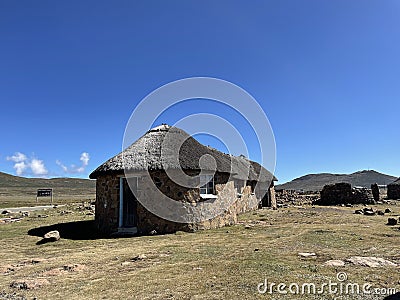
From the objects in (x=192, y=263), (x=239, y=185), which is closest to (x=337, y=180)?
(x=239, y=185)

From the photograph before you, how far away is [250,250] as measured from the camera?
966 centimetres

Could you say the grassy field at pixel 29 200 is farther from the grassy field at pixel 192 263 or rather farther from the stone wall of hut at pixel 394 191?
the stone wall of hut at pixel 394 191

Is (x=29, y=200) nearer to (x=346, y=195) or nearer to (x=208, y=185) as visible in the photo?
(x=346, y=195)

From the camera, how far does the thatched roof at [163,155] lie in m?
14.5

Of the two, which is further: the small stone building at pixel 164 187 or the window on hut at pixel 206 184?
the window on hut at pixel 206 184

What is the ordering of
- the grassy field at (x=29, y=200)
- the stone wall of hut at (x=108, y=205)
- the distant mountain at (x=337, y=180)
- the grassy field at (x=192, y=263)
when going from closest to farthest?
the grassy field at (x=192, y=263), the stone wall of hut at (x=108, y=205), the grassy field at (x=29, y=200), the distant mountain at (x=337, y=180)

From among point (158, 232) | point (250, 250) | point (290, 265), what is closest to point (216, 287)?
point (290, 265)

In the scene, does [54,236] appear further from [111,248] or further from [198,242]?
[198,242]

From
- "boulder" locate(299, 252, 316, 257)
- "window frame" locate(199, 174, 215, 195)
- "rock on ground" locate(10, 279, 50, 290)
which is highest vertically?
"window frame" locate(199, 174, 215, 195)

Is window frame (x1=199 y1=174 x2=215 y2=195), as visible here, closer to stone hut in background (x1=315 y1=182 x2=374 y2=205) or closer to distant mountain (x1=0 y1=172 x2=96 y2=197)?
stone hut in background (x1=315 y1=182 x2=374 y2=205)

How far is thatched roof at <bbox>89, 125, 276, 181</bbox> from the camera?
14.5 metres

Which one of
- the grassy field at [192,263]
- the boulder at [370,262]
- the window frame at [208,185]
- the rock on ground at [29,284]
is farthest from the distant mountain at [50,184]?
the boulder at [370,262]

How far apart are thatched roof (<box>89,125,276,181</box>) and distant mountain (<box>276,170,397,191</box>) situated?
254ft

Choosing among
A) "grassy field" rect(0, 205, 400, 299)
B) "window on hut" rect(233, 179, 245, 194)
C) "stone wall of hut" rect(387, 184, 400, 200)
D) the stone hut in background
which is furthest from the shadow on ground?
"stone wall of hut" rect(387, 184, 400, 200)
